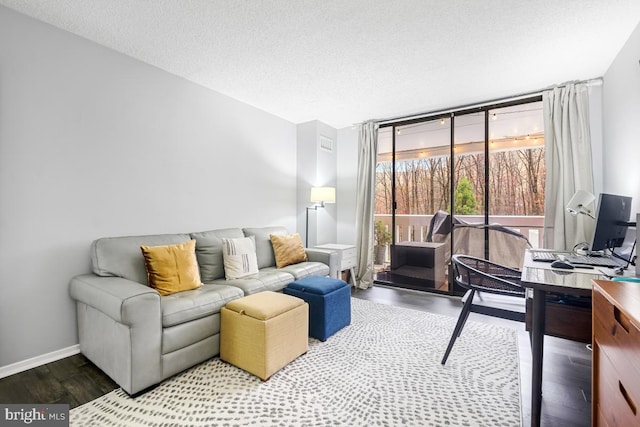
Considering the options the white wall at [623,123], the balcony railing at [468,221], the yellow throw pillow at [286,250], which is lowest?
the yellow throw pillow at [286,250]

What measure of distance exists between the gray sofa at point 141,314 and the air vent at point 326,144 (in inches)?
93.8

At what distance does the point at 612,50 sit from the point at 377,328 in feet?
10.5

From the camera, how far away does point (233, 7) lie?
1.94m

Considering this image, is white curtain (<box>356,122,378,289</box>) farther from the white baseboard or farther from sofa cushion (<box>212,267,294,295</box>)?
the white baseboard

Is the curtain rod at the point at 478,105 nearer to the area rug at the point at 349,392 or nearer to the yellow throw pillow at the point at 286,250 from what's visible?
the yellow throw pillow at the point at 286,250

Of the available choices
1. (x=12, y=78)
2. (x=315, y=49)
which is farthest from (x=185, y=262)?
(x=315, y=49)

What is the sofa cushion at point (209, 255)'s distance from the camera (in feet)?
9.13

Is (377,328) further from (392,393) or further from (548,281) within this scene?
(548,281)

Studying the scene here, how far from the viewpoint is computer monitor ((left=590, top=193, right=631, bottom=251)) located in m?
1.96

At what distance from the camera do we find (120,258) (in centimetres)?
227

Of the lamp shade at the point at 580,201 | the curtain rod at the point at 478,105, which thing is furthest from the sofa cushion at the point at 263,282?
the curtain rod at the point at 478,105

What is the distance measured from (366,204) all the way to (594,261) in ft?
8.57

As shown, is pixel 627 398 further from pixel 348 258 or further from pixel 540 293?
pixel 348 258

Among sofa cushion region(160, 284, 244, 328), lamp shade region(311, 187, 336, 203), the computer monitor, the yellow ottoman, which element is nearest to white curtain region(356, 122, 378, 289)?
lamp shade region(311, 187, 336, 203)
